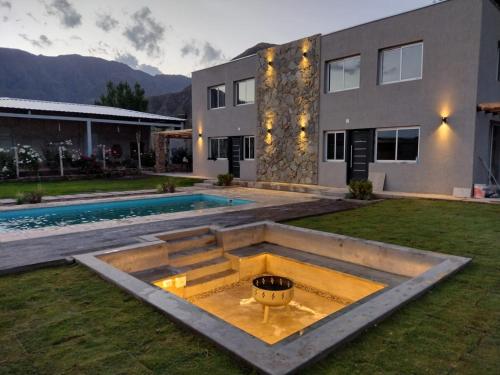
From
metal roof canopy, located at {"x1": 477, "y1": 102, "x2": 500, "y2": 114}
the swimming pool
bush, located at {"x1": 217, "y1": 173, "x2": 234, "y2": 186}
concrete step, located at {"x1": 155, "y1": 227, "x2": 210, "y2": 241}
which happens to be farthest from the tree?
concrete step, located at {"x1": 155, "y1": 227, "x2": 210, "y2": 241}

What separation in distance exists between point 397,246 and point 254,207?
504 cm

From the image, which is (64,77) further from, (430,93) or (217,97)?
(430,93)

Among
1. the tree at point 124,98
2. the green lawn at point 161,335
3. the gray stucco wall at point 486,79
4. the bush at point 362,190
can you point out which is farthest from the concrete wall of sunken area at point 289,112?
the tree at point 124,98

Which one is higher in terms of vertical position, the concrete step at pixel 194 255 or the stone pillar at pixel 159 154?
the stone pillar at pixel 159 154

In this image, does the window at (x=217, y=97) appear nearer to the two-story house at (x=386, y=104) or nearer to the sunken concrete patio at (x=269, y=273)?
the two-story house at (x=386, y=104)

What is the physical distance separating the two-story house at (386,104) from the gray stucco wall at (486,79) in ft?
0.11

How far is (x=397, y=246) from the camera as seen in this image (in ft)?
17.7

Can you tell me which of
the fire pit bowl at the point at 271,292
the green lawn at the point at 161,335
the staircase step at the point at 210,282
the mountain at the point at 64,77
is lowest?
the staircase step at the point at 210,282

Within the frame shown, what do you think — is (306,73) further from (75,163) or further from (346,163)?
(75,163)

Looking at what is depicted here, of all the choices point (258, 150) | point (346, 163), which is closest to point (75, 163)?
point (258, 150)

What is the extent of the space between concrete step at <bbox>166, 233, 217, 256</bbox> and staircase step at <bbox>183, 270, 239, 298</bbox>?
29.6 inches

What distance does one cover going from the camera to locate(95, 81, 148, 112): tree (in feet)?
146

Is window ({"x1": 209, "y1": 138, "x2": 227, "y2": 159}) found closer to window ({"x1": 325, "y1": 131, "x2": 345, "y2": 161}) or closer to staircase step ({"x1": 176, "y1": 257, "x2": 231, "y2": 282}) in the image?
window ({"x1": 325, "y1": 131, "x2": 345, "y2": 161})

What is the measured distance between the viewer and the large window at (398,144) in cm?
1219
